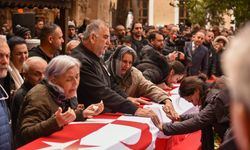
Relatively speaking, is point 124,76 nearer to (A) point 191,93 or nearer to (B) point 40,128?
(A) point 191,93

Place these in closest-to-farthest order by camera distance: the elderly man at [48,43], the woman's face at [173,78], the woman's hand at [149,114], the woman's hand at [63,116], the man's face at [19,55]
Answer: the woman's hand at [63,116], the woman's hand at [149,114], the man's face at [19,55], the elderly man at [48,43], the woman's face at [173,78]

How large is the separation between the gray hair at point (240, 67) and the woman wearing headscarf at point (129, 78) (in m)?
4.42

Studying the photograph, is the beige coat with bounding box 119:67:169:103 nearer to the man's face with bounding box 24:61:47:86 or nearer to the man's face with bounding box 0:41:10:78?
the man's face with bounding box 24:61:47:86

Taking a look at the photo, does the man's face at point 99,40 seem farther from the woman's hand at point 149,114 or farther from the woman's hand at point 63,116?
the woman's hand at point 63,116

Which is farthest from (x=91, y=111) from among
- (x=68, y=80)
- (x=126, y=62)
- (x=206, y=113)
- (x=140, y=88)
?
(x=140, y=88)

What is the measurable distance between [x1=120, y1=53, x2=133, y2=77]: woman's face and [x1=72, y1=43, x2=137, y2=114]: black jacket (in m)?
0.59

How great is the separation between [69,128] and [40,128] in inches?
15.6

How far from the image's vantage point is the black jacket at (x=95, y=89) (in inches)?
175

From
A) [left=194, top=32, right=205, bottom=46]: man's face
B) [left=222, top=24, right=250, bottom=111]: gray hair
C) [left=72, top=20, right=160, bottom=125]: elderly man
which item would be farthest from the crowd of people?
[left=194, top=32, right=205, bottom=46]: man's face

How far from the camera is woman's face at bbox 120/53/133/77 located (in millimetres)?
5191

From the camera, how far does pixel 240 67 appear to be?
0.64 m

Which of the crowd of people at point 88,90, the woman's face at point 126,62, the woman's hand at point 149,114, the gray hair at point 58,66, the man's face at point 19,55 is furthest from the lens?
the woman's face at point 126,62

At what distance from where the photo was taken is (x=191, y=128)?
416 centimetres

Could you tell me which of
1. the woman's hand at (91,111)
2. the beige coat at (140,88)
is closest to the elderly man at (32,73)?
the woman's hand at (91,111)
